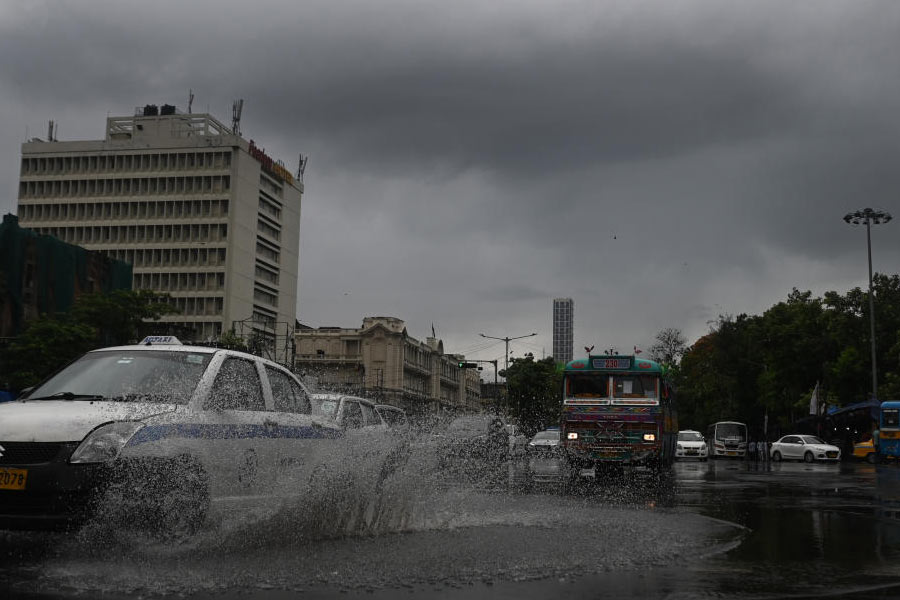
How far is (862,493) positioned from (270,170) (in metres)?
107

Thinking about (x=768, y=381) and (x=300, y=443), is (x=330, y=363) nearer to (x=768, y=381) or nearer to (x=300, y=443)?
(x=768, y=381)

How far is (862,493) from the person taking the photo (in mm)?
17078

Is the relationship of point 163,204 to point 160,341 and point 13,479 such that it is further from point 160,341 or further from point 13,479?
point 13,479

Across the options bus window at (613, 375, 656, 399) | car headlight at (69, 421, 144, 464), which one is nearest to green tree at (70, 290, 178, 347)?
bus window at (613, 375, 656, 399)

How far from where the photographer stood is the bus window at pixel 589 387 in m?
20.7

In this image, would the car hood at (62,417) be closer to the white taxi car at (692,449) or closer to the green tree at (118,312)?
the white taxi car at (692,449)

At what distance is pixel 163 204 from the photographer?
109938 millimetres

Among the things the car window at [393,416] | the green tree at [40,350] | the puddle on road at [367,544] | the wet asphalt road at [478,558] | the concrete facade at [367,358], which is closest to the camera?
the wet asphalt road at [478,558]

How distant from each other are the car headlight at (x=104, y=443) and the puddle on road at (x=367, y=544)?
577 mm

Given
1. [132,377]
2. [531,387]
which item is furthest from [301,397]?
[531,387]

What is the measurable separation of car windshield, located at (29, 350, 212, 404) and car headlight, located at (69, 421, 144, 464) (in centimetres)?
70

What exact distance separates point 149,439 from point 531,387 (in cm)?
8820

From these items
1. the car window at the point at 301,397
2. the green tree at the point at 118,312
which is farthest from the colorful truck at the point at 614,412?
the green tree at the point at 118,312

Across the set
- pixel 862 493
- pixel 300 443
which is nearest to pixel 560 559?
pixel 300 443
